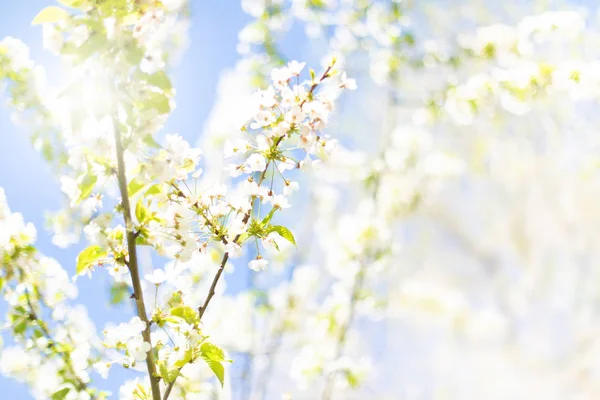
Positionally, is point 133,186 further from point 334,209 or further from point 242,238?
point 334,209

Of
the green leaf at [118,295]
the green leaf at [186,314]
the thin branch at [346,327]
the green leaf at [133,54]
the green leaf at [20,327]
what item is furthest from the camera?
the thin branch at [346,327]

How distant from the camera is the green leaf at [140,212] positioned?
2.53 ft

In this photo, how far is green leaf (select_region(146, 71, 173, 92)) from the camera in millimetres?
708

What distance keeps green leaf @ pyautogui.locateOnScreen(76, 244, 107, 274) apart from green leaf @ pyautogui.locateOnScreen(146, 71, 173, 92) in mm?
262

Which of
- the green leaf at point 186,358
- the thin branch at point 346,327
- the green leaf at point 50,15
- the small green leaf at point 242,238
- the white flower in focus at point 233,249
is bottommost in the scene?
the green leaf at point 186,358

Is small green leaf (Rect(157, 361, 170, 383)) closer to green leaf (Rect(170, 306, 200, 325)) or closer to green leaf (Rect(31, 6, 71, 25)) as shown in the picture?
green leaf (Rect(170, 306, 200, 325))

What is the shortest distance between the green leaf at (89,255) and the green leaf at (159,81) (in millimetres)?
262

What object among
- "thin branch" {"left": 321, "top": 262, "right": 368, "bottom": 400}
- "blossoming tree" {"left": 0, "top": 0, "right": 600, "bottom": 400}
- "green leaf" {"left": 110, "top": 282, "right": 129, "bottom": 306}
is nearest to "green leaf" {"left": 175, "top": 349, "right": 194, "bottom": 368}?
"blossoming tree" {"left": 0, "top": 0, "right": 600, "bottom": 400}

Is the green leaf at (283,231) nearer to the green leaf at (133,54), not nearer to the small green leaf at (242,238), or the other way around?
the small green leaf at (242,238)

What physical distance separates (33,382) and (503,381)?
16.8 feet

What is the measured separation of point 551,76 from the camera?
2.38 meters

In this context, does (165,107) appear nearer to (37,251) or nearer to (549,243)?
(37,251)

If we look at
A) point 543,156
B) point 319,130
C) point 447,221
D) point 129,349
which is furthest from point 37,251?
point 543,156

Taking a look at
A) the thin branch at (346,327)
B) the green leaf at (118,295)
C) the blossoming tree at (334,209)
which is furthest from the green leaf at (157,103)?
the thin branch at (346,327)
